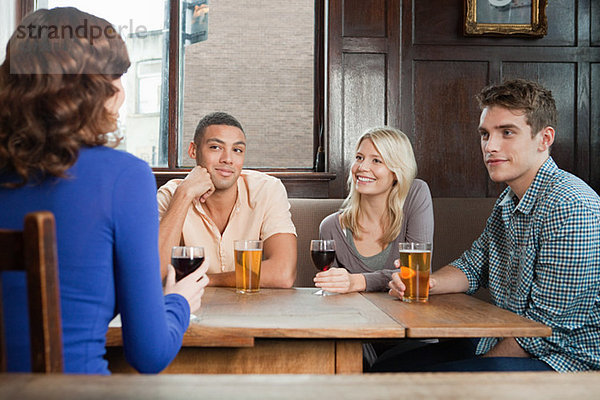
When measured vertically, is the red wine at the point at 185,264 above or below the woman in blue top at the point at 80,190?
below

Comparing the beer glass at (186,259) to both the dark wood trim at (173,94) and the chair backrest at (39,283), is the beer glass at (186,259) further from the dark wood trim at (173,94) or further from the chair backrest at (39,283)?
the dark wood trim at (173,94)

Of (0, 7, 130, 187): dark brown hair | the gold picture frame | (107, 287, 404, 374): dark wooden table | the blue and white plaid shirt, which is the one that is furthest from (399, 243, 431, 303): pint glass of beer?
the gold picture frame

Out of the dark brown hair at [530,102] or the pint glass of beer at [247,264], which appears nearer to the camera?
the pint glass of beer at [247,264]

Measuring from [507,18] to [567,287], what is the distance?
2.14 m

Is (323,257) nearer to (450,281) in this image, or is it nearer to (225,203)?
(450,281)

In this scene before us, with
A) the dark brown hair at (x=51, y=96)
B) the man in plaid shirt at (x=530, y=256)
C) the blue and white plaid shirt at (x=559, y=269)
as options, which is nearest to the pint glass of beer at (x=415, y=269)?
the man in plaid shirt at (x=530, y=256)

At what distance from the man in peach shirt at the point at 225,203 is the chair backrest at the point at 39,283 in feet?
4.61

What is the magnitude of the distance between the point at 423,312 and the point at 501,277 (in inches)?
21.3

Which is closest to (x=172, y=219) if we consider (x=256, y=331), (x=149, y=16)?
(x=256, y=331)

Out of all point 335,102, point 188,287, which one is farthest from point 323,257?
point 335,102

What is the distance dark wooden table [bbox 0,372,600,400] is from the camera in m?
0.56

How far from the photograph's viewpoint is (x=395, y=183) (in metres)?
2.51

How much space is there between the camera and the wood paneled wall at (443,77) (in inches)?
133

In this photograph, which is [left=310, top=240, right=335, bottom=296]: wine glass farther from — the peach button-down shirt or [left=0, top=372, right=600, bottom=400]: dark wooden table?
[left=0, top=372, right=600, bottom=400]: dark wooden table
